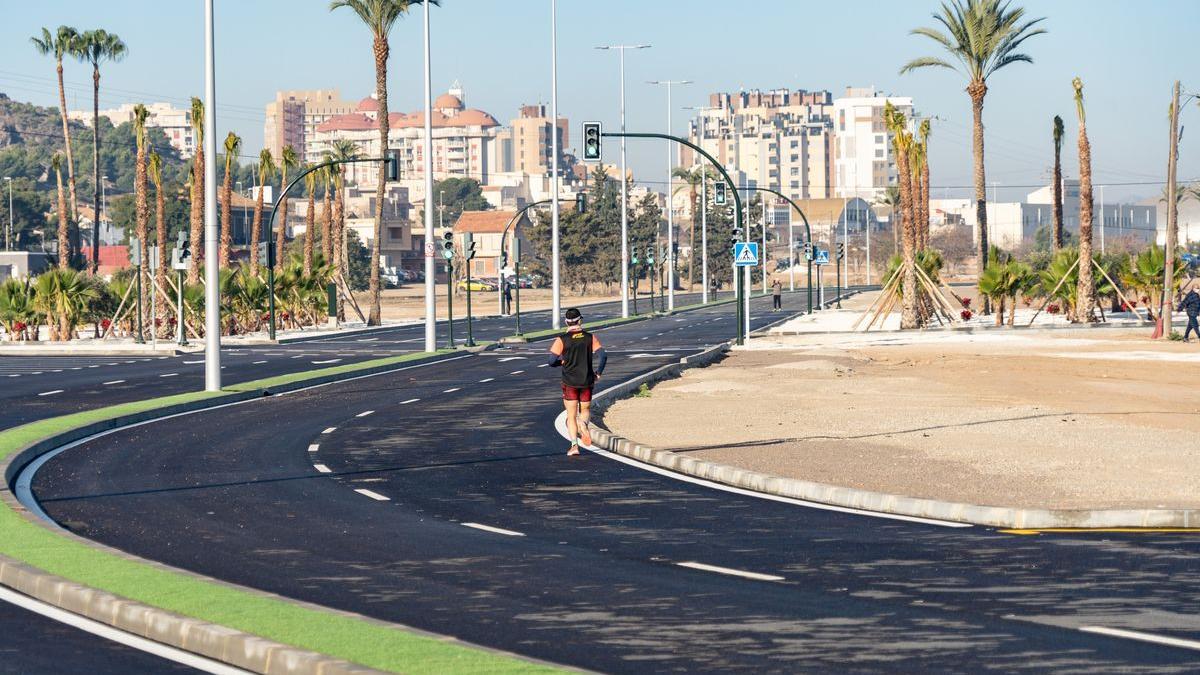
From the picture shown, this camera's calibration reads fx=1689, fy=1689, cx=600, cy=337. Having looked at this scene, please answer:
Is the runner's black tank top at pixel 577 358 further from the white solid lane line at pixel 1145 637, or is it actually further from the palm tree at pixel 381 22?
the palm tree at pixel 381 22

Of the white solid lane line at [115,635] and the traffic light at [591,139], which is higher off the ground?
the traffic light at [591,139]

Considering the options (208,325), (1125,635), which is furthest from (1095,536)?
(208,325)

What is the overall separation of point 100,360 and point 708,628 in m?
41.9

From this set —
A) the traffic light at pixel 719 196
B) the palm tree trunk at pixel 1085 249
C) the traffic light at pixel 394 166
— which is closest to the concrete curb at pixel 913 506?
the traffic light at pixel 394 166

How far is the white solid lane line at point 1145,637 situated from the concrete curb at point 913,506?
4.89 meters

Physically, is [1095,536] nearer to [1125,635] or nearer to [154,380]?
[1125,635]

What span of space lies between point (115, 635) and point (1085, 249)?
2281 inches

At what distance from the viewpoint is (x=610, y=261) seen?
149625 mm

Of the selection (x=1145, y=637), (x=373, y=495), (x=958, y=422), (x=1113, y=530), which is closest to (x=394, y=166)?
(x=958, y=422)

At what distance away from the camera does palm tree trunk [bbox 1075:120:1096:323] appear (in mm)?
63906

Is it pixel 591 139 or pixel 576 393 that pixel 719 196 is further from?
pixel 576 393

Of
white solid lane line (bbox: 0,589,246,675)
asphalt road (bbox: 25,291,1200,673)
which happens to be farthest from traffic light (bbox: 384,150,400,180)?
white solid lane line (bbox: 0,589,246,675)

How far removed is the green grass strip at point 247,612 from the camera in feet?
28.7

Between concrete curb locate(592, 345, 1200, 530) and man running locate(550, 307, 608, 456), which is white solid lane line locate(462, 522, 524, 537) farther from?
man running locate(550, 307, 608, 456)
